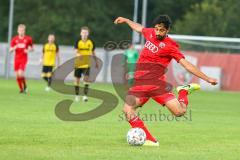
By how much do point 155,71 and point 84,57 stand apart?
11.8 m

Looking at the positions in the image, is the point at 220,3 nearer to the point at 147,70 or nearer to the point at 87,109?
the point at 87,109

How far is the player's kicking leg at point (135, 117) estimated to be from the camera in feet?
43.9

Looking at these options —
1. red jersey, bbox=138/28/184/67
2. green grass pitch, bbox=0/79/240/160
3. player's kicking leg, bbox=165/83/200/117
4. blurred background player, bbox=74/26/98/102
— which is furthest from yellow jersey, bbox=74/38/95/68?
red jersey, bbox=138/28/184/67

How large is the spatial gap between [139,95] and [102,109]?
820 cm

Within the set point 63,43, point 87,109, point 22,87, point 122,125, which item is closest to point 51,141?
point 122,125

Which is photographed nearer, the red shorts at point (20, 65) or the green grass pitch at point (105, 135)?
the green grass pitch at point (105, 135)

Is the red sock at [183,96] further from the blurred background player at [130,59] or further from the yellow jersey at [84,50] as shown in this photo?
the blurred background player at [130,59]

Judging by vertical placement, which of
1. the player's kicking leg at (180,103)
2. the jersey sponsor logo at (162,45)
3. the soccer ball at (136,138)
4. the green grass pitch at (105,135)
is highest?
the jersey sponsor logo at (162,45)

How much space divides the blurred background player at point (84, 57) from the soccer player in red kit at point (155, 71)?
11.0m

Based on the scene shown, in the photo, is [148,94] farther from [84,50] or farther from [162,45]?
[84,50]

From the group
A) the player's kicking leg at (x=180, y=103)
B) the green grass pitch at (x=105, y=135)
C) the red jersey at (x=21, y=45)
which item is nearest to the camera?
the green grass pitch at (x=105, y=135)

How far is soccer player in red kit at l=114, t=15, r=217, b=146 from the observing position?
13.3 metres

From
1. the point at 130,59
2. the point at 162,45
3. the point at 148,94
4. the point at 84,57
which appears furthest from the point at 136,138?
the point at 130,59

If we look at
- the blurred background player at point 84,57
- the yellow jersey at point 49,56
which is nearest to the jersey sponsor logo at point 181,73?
the yellow jersey at point 49,56
